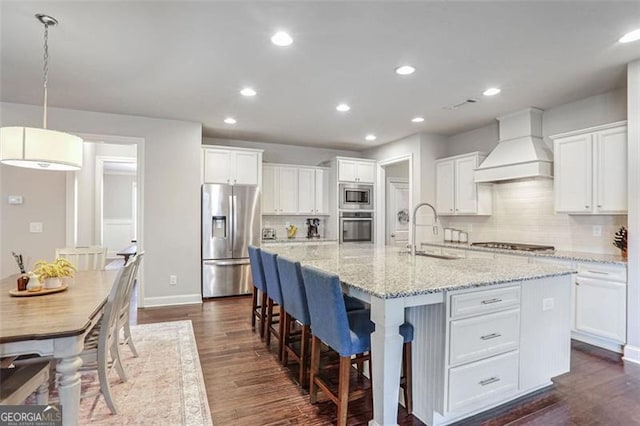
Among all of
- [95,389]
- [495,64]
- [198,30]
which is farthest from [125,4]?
[495,64]

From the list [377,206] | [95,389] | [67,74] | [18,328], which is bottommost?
[95,389]

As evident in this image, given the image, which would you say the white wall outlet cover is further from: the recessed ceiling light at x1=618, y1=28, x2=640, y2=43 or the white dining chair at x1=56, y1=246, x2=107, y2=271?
the recessed ceiling light at x1=618, y1=28, x2=640, y2=43

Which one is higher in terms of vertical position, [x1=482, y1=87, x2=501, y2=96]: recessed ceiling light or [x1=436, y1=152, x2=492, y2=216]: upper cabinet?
[x1=482, y1=87, x2=501, y2=96]: recessed ceiling light

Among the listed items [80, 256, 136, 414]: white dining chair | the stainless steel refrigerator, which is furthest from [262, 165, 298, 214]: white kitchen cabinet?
[80, 256, 136, 414]: white dining chair

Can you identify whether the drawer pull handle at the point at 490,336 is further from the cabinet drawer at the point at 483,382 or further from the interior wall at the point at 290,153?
the interior wall at the point at 290,153

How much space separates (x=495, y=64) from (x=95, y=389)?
4089 millimetres

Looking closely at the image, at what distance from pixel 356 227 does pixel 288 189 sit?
1.47 metres

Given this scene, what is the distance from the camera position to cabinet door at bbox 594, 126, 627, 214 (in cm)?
318

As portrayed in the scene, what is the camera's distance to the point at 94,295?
2.17 m

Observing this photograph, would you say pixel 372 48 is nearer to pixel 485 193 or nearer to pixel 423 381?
pixel 423 381

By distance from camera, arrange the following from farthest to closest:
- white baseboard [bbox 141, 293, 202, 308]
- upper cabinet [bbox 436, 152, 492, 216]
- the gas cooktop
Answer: upper cabinet [bbox 436, 152, 492, 216] → white baseboard [bbox 141, 293, 202, 308] → the gas cooktop

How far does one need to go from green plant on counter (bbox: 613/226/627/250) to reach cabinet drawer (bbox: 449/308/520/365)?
6.57ft

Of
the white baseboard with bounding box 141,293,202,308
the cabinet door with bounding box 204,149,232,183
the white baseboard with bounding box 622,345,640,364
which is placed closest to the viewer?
the white baseboard with bounding box 622,345,640,364

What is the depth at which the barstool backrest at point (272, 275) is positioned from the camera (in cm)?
289
